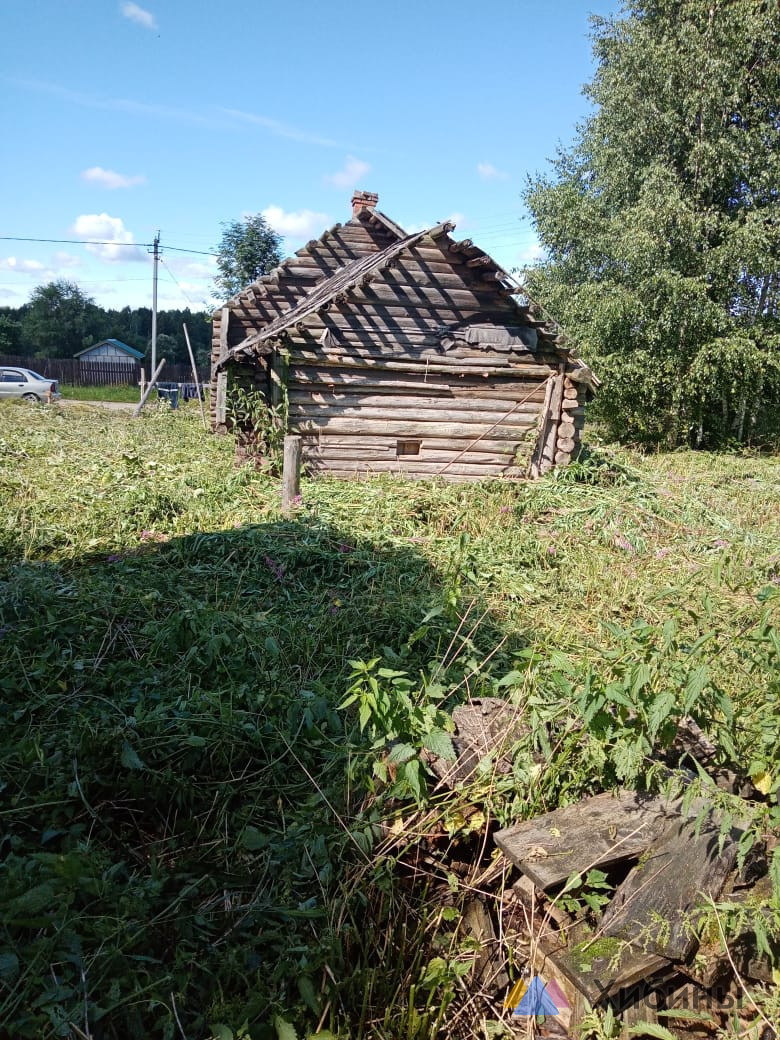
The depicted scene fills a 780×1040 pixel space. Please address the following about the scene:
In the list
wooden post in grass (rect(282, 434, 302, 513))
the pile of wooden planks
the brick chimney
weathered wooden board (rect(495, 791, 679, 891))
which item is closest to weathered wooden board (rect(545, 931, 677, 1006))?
the pile of wooden planks

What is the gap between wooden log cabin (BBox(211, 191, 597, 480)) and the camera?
424 inches

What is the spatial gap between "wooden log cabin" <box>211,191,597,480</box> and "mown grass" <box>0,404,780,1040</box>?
400 cm

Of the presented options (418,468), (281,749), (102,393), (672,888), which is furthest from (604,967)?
(102,393)

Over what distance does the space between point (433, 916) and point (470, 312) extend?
964 cm

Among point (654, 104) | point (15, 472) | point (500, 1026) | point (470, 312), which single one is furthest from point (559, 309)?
point (500, 1026)

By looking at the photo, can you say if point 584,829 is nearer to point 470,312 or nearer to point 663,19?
point 470,312

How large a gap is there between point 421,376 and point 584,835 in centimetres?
910

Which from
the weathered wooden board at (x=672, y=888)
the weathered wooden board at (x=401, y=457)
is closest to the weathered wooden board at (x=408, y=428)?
the weathered wooden board at (x=401, y=457)

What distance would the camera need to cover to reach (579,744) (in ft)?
10.8

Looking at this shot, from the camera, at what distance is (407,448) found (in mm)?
11594

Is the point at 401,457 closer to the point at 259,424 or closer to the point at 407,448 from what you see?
the point at 407,448

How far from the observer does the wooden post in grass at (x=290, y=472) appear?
29.4ft

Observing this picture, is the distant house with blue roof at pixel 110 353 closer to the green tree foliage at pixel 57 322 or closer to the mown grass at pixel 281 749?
the green tree foliage at pixel 57 322

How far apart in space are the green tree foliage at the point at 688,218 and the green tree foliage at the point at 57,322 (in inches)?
2241
